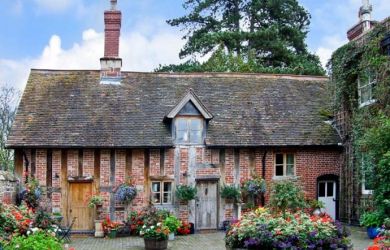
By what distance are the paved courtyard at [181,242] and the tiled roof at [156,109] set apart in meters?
3.56

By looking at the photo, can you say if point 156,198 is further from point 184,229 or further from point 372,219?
point 372,219

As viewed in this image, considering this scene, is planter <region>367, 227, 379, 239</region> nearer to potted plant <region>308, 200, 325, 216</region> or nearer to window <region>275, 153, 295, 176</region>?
potted plant <region>308, 200, 325, 216</region>

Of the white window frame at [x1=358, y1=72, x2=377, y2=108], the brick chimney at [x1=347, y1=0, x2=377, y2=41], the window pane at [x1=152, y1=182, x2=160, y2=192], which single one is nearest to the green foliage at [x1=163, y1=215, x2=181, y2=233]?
the window pane at [x1=152, y1=182, x2=160, y2=192]

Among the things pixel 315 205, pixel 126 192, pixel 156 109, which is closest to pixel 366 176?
pixel 315 205

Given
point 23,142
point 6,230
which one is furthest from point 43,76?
point 6,230

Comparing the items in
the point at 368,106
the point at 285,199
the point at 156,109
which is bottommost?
the point at 285,199

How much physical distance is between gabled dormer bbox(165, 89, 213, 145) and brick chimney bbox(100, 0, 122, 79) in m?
4.24

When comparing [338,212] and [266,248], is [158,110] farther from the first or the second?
[266,248]

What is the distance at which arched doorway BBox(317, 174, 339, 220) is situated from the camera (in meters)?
21.5

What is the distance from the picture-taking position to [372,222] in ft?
53.7

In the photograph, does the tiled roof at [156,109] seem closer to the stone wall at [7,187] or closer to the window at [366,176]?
the stone wall at [7,187]

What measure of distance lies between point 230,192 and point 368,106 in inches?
236

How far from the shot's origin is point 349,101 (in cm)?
2073

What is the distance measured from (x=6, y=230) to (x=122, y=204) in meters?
7.01
